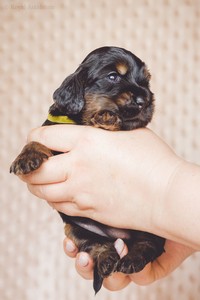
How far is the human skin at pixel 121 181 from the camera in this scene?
107 cm

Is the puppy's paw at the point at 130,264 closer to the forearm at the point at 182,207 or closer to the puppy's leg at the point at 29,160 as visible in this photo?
the forearm at the point at 182,207

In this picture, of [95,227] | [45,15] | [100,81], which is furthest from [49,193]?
[45,15]

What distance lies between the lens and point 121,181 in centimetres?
115

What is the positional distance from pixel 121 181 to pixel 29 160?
24 centimetres

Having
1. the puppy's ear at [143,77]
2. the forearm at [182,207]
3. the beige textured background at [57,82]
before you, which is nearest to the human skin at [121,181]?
the forearm at [182,207]

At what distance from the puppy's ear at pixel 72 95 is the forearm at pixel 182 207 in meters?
0.34

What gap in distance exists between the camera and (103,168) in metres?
1.17

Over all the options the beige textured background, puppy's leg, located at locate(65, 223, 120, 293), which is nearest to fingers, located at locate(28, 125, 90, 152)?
puppy's leg, located at locate(65, 223, 120, 293)

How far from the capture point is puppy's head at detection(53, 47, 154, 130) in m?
1.24

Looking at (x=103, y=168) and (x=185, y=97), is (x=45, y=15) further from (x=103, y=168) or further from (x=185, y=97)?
(x=103, y=168)

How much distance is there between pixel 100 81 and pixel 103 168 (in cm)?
25

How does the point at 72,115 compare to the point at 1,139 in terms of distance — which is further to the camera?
the point at 1,139

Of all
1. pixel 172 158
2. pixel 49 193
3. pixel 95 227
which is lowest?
pixel 95 227

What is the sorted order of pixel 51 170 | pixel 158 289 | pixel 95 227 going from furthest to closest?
pixel 158 289, pixel 95 227, pixel 51 170
